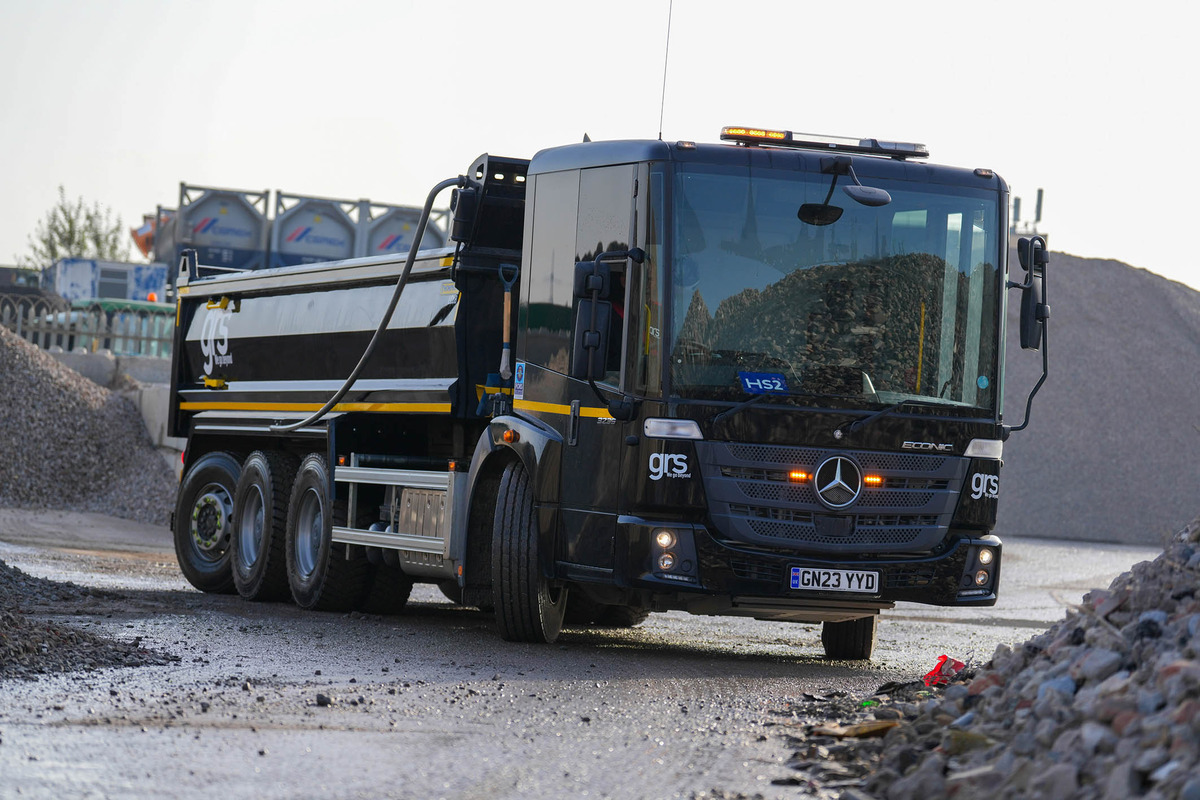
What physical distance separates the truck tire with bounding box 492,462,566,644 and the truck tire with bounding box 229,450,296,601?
12.9ft

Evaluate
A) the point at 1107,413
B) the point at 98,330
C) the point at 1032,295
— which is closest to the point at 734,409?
the point at 1032,295

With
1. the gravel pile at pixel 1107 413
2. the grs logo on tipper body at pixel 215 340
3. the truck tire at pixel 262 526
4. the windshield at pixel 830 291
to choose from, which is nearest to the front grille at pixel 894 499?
the windshield at pixel 830 291

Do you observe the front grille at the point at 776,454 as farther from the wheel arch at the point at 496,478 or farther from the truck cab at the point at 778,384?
the wheel arch at the point at 496,478

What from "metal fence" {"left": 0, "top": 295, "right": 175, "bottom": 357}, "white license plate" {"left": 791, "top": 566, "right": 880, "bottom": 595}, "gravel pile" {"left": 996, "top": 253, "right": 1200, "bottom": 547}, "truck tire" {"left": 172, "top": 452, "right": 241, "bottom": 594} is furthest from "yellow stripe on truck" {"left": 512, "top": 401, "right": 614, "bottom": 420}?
"metal fence" {"left": 0, "top": 295, "right": 175, "bottom": 357}

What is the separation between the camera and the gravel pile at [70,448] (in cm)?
2419

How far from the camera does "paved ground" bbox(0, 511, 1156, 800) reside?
557cm

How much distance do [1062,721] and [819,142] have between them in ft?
16.4

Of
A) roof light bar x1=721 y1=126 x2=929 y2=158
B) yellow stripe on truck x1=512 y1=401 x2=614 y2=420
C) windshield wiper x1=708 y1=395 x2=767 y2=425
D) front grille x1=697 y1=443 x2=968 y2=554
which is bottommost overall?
front grille x1=697 y1=443 x2=968 y2=554

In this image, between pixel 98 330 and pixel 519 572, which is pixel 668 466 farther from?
pixel 98 330

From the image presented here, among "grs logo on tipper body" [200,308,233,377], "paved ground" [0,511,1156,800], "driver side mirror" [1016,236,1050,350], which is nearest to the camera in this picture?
"paved ground" [0,511,1156,800]

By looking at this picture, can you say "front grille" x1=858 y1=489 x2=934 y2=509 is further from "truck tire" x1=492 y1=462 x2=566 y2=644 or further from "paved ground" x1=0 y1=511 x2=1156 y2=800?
"truck tire" x1=492 y1=462 x2=566 y2=644

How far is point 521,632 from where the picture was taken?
32.7 ft

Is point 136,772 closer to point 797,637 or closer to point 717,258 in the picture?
point 717,258

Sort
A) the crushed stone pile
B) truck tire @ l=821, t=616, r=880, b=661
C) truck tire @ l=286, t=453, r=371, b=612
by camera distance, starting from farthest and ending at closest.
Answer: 1. truck tire @ l=286, t=453, r=371, b=612
2. truck tire @ l=821, t=616, r=880, b=661
3. the crushed stone pile
